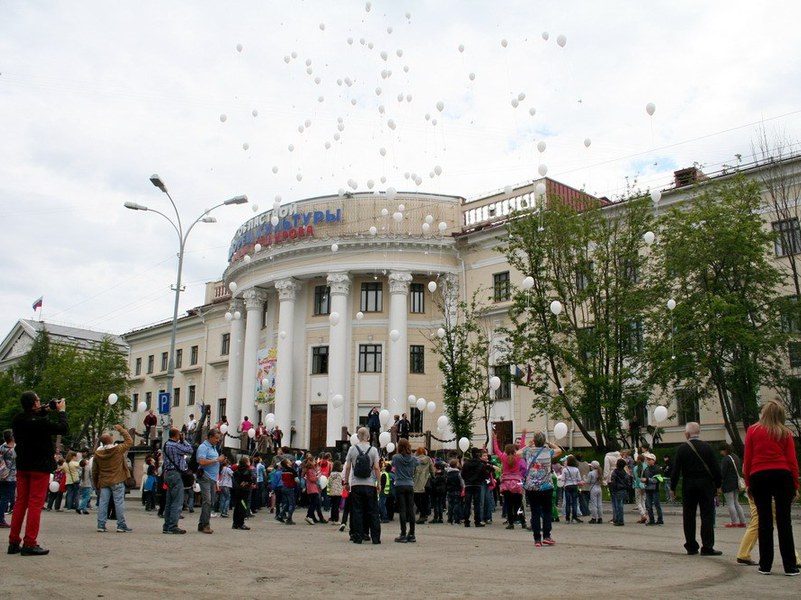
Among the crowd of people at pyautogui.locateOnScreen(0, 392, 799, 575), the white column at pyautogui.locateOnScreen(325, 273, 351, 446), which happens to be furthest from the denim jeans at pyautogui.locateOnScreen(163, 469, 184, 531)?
the white column at pyautogui.locateOnScreen(325, 273, 351, 446)

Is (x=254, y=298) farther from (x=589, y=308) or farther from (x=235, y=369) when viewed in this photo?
(x=589, y=308)

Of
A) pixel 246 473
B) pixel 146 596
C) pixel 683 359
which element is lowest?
pixel 146 596

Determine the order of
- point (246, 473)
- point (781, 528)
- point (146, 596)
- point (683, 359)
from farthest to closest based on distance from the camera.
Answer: point (683, 359) → point (246, 473) → point (781, 528) → point (146, 596)

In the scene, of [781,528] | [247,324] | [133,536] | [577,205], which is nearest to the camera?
[781,528]

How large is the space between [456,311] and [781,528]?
33424mm

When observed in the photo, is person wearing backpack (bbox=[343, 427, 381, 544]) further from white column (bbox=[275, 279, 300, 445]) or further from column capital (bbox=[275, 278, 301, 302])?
column capital (bbox=[275, 278, 301, 302])

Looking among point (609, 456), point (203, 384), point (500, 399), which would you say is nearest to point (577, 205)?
point (500, 399)

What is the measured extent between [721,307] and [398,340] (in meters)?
20.3

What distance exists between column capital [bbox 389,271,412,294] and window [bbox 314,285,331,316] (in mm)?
4687

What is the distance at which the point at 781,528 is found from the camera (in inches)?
331

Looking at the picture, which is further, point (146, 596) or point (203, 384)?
point (203, 384)

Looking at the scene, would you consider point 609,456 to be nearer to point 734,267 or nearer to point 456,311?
point 734,267

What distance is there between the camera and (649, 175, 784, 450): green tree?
26.8 metres

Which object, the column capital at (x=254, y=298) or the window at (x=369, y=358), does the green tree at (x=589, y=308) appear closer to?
the window at (x=369, y=358)
